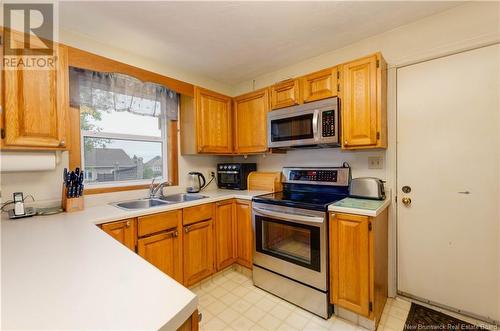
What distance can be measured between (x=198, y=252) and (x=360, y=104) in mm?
1997

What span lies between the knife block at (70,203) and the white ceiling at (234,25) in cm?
136

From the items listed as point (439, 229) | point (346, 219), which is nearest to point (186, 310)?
point (346, 219)

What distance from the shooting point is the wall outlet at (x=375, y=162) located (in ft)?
6.81

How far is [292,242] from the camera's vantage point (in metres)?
2.02

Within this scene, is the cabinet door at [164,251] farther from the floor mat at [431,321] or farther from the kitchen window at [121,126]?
the floor mat at [431,321]

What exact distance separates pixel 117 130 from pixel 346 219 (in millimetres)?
2305

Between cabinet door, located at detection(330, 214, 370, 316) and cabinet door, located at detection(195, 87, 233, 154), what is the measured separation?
1.58 metres

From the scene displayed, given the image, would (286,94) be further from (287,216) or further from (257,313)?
(257,313)

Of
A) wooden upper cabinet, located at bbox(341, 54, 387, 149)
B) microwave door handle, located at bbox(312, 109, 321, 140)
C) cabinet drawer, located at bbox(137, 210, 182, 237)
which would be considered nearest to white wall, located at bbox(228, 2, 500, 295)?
wooden upper cabinet, located at bbox(341, 54, 387, 149)

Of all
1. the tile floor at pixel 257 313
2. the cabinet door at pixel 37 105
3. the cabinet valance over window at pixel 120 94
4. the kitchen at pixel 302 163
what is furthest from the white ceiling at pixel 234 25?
the tile floor at pixel 257 313

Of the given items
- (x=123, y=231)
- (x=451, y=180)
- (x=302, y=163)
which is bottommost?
(x=123, y=231)

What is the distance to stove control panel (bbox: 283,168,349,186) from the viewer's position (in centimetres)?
221

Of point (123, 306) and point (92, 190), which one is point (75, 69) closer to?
point (92, 190)

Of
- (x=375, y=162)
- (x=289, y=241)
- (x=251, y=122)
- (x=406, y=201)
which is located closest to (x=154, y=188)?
(x=251, y=122)
